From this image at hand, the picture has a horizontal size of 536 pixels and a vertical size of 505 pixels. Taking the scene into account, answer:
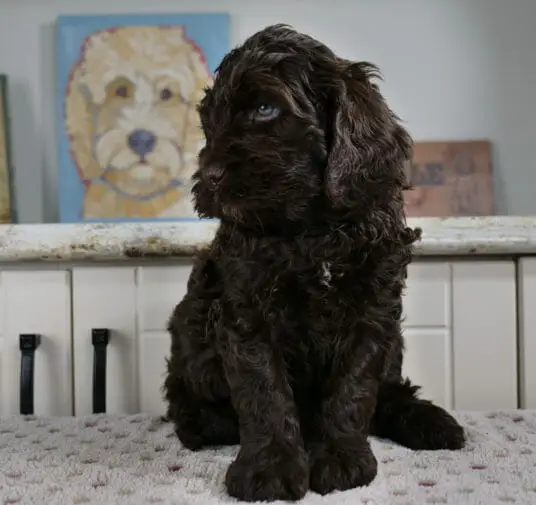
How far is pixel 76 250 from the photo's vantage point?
60.5 inches

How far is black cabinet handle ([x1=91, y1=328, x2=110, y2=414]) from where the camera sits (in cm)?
157

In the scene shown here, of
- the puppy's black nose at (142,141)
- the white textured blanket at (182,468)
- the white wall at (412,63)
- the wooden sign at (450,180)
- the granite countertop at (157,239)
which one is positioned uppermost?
the white wall at (412,63)

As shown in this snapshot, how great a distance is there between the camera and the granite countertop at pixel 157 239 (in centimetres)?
152

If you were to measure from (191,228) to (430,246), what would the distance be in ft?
1.69

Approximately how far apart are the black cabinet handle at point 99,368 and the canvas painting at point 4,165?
16.6 inches

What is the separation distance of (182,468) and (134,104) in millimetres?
1050

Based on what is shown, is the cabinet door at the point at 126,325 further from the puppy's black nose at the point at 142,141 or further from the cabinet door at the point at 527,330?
the cabinet door at the point at 527,330

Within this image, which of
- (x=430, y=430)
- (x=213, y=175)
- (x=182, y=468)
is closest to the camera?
(x=213, y=175)

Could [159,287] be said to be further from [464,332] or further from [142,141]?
[464,332]

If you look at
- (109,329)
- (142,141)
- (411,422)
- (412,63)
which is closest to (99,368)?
(109,329)

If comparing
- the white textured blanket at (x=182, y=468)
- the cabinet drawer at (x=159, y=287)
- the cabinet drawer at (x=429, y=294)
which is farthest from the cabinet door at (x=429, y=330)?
the cabinet drawer at (x=159, y=287)

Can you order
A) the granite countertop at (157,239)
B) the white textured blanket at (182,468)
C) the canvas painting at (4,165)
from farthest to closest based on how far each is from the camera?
1. the canvas painting at (4,165)
2. the granite countertop at (157,239)
3. the white textured blanket at (182,468)

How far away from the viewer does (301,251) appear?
3.29 ft

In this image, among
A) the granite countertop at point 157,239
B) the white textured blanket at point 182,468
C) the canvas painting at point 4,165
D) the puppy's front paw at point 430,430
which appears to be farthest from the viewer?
the canvas painting at point 4,165
